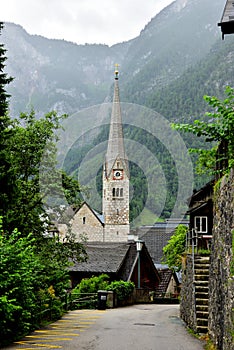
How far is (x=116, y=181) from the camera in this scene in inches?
3000

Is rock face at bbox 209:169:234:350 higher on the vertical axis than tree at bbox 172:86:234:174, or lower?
lower

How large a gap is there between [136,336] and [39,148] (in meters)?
10.4

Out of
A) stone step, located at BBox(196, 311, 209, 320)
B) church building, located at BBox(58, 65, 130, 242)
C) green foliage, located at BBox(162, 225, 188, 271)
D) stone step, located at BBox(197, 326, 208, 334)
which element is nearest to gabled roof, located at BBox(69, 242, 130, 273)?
green foliage, located at BBox(162, 225, 188, 271)

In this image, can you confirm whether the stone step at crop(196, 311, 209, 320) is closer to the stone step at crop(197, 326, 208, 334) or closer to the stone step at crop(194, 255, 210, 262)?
the stone step at crop(197, 326, 208, 334)

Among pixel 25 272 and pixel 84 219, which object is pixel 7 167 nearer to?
pixel 25 272

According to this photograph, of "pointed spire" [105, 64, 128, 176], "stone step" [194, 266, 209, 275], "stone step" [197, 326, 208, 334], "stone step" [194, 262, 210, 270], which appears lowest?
"stone step" [197, 326, 208, 334]

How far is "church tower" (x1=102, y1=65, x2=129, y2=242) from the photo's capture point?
7381cm

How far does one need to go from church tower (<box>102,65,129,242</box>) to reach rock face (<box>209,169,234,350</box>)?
207 feet

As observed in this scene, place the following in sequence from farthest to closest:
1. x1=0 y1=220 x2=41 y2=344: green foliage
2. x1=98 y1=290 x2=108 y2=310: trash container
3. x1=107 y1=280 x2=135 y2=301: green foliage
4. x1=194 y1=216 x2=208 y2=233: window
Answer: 1. x1=194 y1=216 x2=208 y2=233: window
2. x1=107 y1=280 x2=135 y2=301: green foliage
3. x1=98 y1=290 x2=108 y2=310: trash container
4. x1=0 y1=220 x2=41 y2=344: green foliage

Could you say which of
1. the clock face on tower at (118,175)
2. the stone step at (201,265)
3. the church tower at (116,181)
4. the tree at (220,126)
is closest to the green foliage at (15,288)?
the tree at (220,126)

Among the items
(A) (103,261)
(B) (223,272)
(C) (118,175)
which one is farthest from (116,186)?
(B) (223,272)

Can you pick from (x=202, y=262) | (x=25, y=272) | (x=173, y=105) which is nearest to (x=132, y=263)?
(x=202, y=262)

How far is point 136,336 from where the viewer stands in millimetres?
12180

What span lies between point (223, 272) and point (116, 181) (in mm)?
67231
